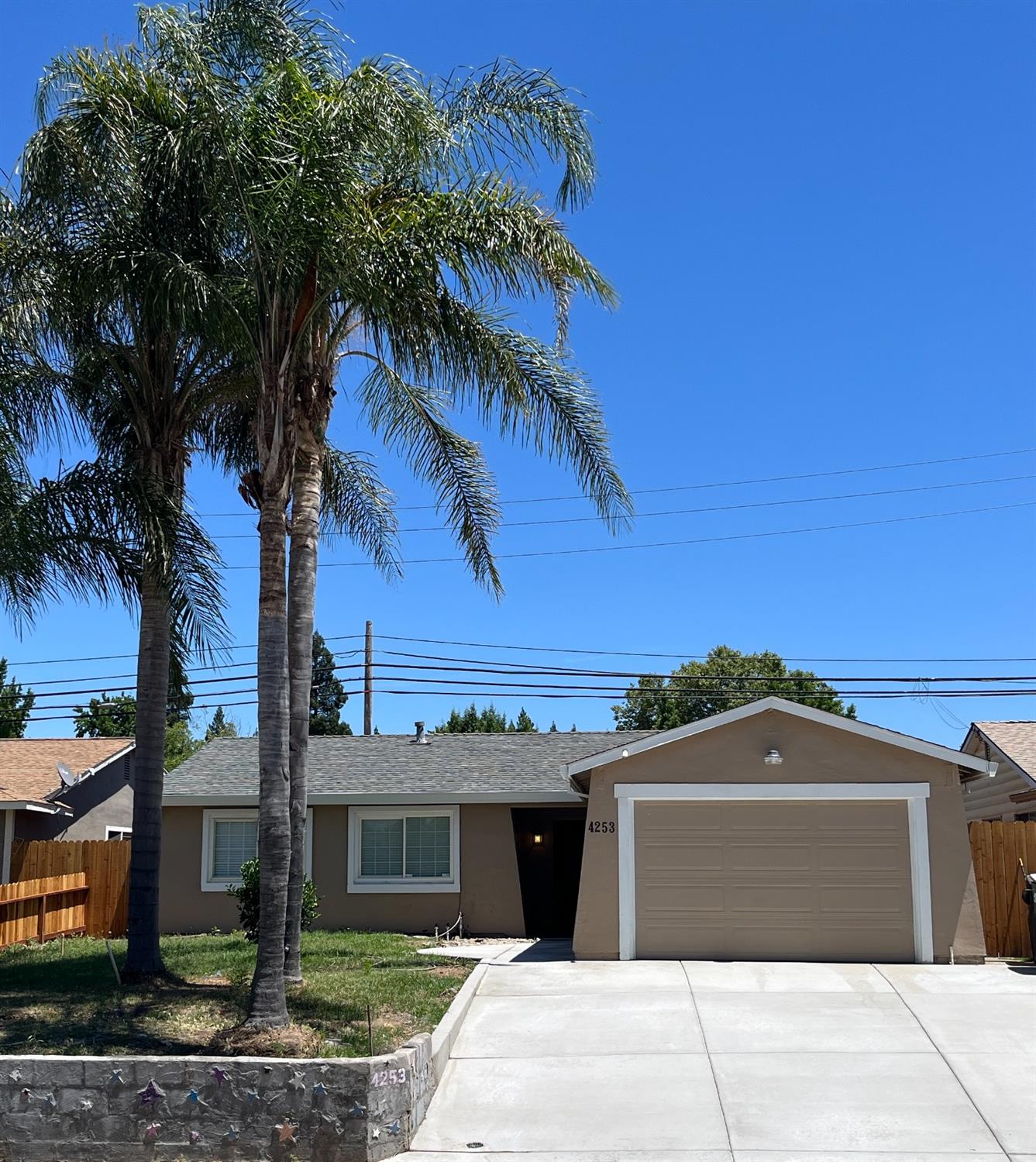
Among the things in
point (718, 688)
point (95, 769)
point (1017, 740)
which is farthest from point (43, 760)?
point (718, 688)

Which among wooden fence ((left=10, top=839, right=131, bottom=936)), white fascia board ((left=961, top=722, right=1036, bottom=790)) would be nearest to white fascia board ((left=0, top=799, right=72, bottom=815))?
wooden fence ((left=10, top=839, right=131, bottom=936))

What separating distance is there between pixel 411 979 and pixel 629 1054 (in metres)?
3.56

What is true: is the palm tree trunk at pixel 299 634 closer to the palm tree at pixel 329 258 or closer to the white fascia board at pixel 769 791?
the palm tree at pixel 329 258

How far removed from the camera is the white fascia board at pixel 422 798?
19.4 meters

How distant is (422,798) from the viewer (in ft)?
64.5

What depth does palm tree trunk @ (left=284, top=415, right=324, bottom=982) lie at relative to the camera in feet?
39.3

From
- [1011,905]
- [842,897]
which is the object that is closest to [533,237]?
[842,897]

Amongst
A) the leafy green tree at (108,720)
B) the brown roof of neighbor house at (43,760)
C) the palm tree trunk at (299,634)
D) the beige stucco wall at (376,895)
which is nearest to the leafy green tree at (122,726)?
the leafy green tree at (108,720)

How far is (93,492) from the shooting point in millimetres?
12094

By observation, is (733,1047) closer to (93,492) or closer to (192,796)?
(93,492)

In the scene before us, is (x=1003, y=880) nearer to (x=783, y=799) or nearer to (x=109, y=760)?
(x=783, y=799)

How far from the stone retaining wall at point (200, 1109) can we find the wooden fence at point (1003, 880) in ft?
35.9

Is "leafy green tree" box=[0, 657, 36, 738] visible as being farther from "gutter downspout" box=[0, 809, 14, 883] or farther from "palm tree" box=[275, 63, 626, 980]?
"palm tree" box=[275, 63, 626, 980]

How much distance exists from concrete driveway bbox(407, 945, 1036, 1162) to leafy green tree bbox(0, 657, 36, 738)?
34.3m
